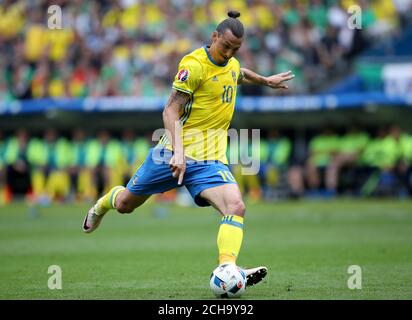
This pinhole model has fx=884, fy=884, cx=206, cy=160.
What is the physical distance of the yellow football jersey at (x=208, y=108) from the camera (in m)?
8.66

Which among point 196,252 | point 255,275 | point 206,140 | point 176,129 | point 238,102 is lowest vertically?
point 196,252

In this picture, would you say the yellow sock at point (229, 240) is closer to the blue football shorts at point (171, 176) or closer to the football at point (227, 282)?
the football at point (227, 282)

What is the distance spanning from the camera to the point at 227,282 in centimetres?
796

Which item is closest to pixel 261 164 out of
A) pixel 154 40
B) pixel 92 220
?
pixel 154 40

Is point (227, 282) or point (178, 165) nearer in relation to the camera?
point (227, 282)

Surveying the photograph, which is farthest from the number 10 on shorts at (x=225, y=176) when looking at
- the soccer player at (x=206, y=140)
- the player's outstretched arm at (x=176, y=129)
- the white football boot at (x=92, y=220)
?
the white football boot at (x=92, y=220)

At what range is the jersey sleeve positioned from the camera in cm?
848

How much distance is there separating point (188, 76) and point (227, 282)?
2.00 meters

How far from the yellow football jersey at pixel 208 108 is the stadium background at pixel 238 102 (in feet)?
42.3

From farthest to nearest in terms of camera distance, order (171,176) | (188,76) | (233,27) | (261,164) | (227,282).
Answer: (261,164) < (171,176) < (188,76) < (233,27) < (227,282)

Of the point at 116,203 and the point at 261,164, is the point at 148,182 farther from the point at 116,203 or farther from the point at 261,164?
the point at 261,164

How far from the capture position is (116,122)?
26344mm
